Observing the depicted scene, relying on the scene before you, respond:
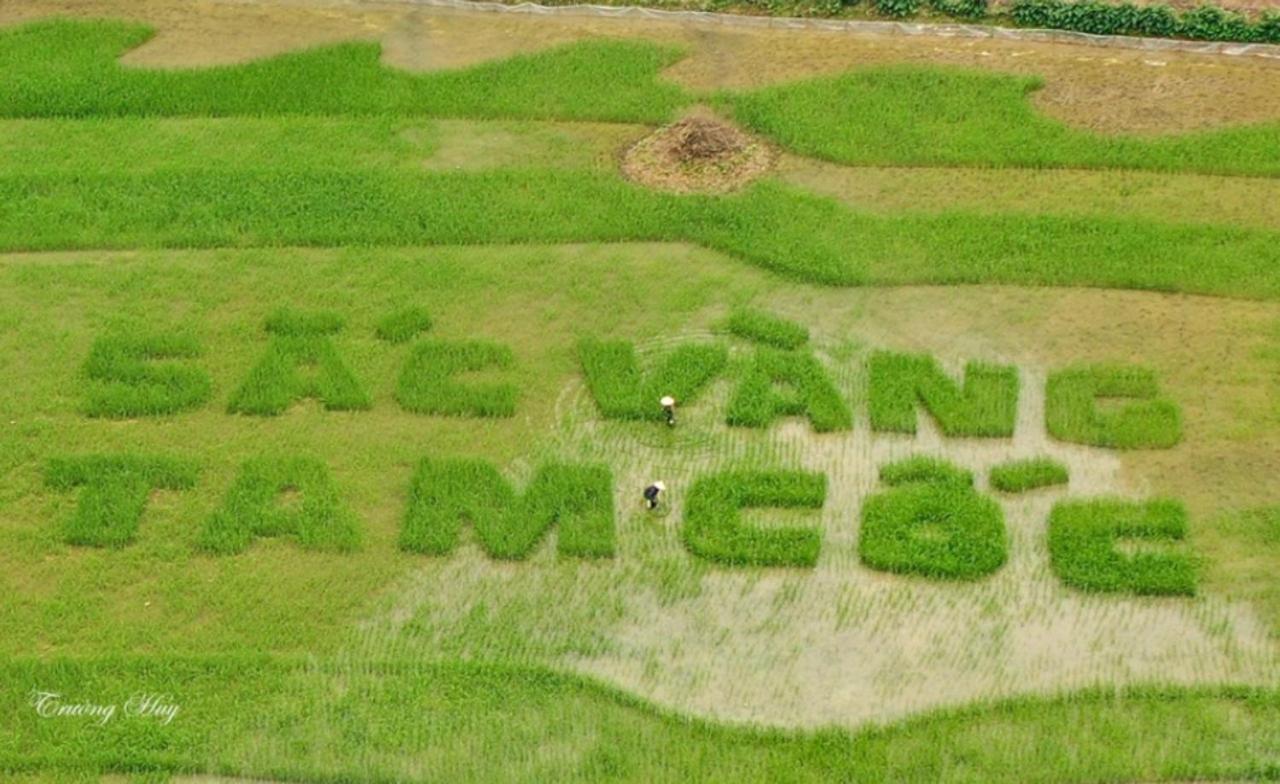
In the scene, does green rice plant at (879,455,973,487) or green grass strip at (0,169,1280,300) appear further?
green grass strip at (0,169,1280,300)

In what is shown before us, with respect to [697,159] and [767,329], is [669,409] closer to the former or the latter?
[767,329]

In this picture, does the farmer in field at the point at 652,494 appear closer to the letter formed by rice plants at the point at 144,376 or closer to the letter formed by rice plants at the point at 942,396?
the letter formed by rice plants at the point at 942,396

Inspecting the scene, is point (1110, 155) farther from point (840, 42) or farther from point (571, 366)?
point (571, 366)

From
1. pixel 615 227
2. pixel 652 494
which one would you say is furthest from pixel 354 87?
pixel 652 494

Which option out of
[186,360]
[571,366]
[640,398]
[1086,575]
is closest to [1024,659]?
[1086,575]

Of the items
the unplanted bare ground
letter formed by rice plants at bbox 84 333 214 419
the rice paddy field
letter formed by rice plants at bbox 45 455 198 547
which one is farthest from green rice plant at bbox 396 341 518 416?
the unplanted bare ground

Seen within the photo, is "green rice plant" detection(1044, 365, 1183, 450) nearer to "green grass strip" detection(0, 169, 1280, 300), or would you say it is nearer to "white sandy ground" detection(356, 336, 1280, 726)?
"white sandy ground" detection(356, 336, 1280, 726)

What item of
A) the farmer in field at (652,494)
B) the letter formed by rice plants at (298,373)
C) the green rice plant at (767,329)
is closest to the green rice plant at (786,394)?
the green rice plant at (767,329)
